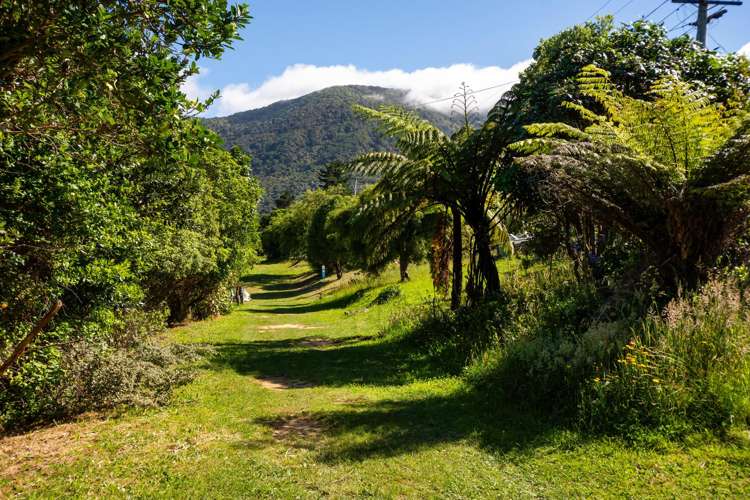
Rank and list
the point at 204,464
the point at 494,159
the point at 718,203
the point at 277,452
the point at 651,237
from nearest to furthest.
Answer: the point at 204,464 < the point at 277,452 < the point at 718,203 < the point at 651,237 < the point at 494,159

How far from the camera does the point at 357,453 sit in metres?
5.44

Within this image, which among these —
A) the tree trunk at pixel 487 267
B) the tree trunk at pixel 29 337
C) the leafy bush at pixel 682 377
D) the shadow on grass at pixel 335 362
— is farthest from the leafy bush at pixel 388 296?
the tree trunk at pixel 29 337

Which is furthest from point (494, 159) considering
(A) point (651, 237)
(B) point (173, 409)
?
(B) point (173, 409)

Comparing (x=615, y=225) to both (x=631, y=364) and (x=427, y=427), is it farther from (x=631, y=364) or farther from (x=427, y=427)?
(x=427, y=427)

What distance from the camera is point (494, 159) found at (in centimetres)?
1175

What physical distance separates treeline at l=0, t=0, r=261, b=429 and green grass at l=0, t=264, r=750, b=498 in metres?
0.82

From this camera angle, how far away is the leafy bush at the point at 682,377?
16.2ft

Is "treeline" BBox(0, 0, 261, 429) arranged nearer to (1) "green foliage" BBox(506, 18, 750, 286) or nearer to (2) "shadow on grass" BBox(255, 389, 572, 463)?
(2) "shadow on grass" BBox(255, 389, 572, 463)

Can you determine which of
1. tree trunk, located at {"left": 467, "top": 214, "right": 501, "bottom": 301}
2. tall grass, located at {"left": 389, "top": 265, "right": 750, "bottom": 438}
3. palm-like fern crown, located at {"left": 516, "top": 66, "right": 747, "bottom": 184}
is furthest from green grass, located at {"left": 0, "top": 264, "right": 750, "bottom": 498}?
palm-like fern crown, located at {"left": 516, "top": 66, "right": 747, "bottom": 184}

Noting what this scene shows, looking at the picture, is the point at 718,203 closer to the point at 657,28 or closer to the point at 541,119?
the point at 541,119

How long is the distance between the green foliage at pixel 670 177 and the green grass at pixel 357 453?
2897mm

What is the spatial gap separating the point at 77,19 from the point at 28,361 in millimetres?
4510

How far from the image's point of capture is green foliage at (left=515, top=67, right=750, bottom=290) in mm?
6363

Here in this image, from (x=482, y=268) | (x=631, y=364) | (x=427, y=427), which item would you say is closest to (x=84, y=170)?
(x=427, y=427)
